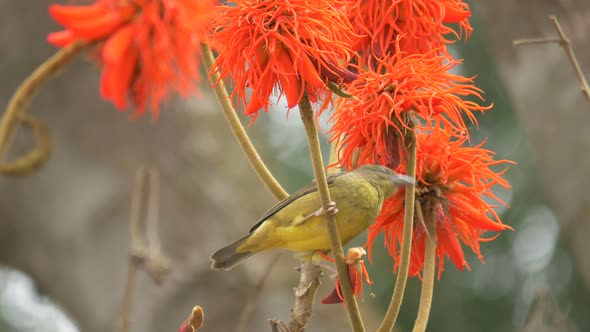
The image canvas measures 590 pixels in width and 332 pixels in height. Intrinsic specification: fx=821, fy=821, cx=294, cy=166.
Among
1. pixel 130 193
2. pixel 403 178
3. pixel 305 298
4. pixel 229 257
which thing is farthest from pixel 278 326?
pixel 130 193

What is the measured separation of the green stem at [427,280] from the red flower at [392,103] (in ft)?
0.47

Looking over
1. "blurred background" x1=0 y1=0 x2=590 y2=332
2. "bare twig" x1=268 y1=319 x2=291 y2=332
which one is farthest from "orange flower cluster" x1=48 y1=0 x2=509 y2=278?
"blurred background" x1=0 y1=0 x2=590 y2=332

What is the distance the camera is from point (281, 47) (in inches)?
49.8

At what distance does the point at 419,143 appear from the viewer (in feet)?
5.14

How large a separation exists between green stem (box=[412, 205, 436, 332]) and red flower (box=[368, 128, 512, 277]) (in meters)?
0.03

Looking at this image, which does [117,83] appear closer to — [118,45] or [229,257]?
[118,45]

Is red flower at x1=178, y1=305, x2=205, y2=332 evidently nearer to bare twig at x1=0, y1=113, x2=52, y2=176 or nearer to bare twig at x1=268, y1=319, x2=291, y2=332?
bare twig at x1=268, y1=319, x2=291, y2=332

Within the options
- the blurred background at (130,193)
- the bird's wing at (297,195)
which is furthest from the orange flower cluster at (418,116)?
the blurred background at (130,193)

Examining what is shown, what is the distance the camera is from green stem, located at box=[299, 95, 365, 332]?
3.71ft

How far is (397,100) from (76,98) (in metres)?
2.31

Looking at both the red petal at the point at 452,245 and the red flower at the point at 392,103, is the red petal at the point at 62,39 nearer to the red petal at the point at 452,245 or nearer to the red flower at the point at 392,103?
the red flower at the point at 392,103

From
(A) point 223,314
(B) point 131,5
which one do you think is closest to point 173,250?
(A) point 223,314

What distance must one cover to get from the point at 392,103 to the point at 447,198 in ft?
0.79

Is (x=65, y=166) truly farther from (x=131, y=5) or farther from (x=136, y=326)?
(x=131, y=5)
